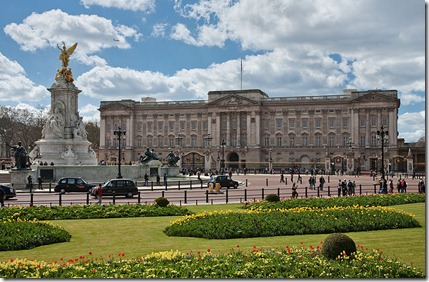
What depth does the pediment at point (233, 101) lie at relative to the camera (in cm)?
11789

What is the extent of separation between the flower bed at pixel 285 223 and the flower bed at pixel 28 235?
3.57m

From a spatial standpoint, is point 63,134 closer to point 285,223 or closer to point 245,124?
point 285,223

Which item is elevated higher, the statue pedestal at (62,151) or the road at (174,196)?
the statue pedestal at (62,151)

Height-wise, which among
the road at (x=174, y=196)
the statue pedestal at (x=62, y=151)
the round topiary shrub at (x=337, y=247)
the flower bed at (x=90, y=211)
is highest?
the statue pedestal at (x=62, y=151)

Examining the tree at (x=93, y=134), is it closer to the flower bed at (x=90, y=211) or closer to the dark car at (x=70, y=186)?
the dark car at (x=70, y=186)

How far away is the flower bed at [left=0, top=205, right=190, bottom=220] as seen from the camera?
2072 cm

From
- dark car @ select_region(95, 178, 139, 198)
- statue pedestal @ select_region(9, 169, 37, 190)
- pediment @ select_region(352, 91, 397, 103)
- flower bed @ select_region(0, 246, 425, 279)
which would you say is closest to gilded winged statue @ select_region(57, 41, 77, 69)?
statue pedestal @ select_region(9, 169, 37, 190)

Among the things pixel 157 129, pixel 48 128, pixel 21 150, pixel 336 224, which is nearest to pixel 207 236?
pixel 336 224

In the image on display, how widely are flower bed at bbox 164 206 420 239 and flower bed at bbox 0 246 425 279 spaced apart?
4.78 metres

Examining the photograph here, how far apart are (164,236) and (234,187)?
31.6 meters

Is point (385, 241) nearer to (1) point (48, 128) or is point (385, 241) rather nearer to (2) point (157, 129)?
(1) point (48, 128)

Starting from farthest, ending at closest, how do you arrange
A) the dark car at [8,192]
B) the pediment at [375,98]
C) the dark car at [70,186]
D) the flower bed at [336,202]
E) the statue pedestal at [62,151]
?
the pediment at [375,98] → the statue pedestal at [62,151] → the dark car at [70,186] → the dark car at [8,192] → the flower bed at [336,202]

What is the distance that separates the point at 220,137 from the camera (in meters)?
121

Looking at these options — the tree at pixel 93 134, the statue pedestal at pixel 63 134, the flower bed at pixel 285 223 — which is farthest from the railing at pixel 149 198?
the tree at pixel 93 134
